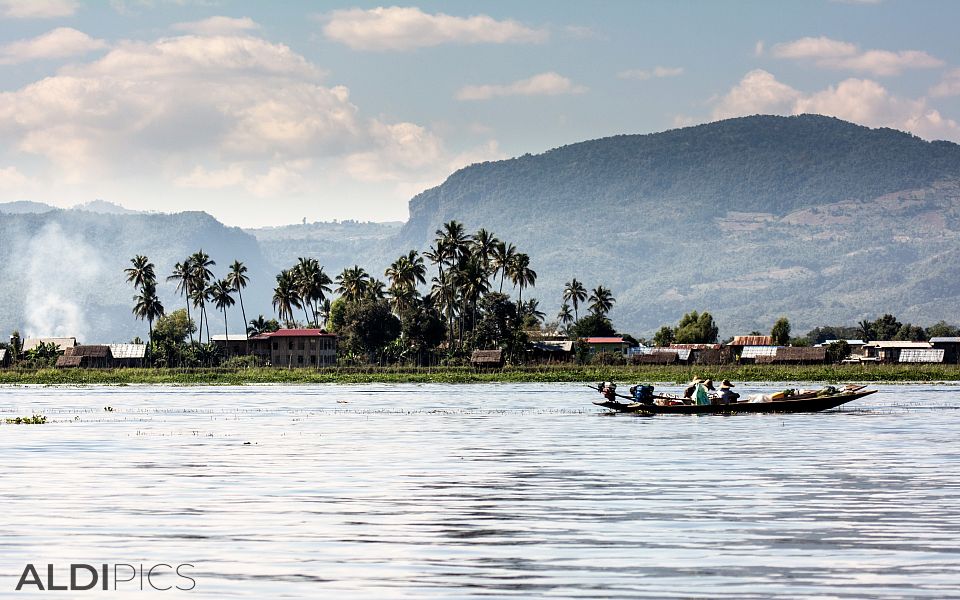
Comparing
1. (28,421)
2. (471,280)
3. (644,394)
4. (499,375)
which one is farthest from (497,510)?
(471,280)

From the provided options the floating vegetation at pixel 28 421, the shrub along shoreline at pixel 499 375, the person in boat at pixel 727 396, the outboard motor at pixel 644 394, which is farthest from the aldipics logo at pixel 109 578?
the shrub along shoreline at pixel 499 375

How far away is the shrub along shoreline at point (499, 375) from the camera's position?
135750 mm

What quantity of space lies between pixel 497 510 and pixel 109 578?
34.6 feet

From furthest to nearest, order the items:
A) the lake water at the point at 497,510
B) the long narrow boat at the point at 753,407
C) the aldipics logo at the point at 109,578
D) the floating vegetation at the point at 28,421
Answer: the long narrow boat at the point at 753,407 → the floating vegetation at the point at 28,421 → the lake water at the point at 497,510 → the aldipics logo at the point at 109,578

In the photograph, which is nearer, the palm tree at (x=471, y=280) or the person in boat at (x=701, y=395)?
the person in boat at (x=701, y=395)

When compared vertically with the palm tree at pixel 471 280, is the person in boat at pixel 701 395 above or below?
below

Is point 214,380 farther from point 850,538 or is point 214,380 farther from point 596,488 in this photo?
point 850,538

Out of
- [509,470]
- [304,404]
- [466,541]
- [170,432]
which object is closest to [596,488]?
[509,470]

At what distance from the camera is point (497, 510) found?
30781 millimetres

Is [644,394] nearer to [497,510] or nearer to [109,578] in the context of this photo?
[497,510]

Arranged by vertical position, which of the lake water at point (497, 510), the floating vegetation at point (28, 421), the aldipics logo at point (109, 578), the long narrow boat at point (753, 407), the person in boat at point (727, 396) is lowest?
the aldipics logo at point (109, 578)

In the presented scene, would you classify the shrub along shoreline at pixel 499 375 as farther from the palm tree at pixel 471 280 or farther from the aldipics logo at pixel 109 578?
the aldipics logo at pixel 109 578

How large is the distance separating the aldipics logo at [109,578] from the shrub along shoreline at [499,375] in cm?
10856

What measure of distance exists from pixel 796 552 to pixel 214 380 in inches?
5358
